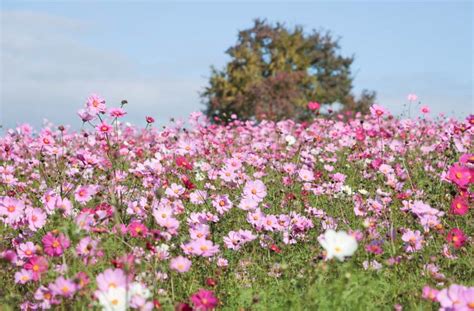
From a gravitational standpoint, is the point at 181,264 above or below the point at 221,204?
below

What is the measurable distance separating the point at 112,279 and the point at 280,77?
2238cm

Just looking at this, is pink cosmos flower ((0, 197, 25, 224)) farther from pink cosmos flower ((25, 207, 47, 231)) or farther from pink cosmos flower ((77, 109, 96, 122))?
pink cosmos flower ((77, 109, 96, 122))

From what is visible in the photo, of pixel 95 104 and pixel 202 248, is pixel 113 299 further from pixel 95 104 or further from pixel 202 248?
pixel 95 104

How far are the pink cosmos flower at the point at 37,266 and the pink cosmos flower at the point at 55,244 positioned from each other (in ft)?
0.22

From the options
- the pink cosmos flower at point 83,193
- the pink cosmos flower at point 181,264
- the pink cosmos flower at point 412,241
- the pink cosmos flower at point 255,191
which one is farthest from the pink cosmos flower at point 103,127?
the pink cosmos flower at point 412,241

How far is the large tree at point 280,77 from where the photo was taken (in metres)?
24.9

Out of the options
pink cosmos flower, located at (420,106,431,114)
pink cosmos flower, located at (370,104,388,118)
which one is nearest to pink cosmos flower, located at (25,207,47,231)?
pink cosmos flower, located at (370,104,388,118)

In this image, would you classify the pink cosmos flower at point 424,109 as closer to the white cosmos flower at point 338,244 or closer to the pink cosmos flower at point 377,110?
the pink cosmos flower at point 377,110

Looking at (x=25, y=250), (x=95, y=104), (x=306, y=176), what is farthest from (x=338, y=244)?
(x=306, y=176)

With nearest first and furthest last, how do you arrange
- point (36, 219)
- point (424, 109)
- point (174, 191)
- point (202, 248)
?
point (202, 248)
point (36, 219)
point (174, 191)
point (424, 109)

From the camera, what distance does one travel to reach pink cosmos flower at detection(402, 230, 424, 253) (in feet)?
12.0

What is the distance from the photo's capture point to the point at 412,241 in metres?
3.67

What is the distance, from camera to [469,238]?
164 inches

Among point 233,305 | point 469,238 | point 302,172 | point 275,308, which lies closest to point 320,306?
point 275,308
